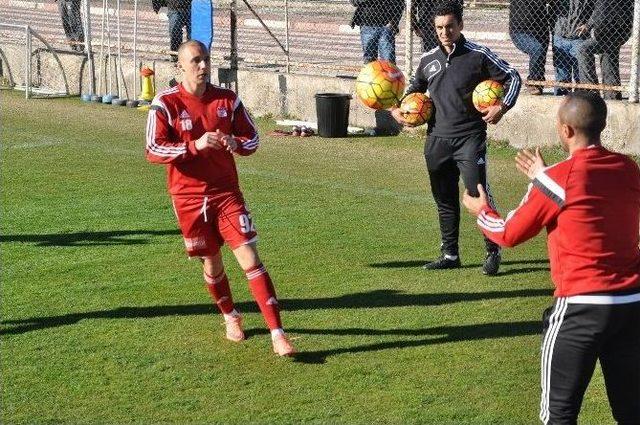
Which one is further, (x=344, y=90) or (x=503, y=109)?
(x=344, y=90)

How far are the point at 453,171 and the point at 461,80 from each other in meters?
0.87

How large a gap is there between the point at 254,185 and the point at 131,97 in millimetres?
8382

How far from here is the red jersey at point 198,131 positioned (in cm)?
818

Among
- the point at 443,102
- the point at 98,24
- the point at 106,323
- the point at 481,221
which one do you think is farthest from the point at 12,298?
the point at 98,24

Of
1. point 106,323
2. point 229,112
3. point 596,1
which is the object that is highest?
point 596,1

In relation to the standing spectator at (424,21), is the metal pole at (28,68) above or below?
below

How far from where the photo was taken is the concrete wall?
15555 millimetres

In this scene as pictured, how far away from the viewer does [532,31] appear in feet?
54.2

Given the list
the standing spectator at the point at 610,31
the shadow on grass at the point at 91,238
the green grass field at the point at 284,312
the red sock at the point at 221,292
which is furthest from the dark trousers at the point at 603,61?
the red sock at the point at 221,292

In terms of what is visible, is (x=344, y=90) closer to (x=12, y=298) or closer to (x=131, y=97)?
(x=131, y=97)

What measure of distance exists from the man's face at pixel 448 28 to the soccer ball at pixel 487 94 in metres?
0.48

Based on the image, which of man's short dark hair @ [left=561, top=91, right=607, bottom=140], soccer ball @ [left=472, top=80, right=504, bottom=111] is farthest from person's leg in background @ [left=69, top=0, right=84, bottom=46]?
man's short dark hair @ [left=561, top=91, right=607, bottom=140]

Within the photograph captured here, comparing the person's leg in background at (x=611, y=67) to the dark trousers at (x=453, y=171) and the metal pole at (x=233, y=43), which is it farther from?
the metal pole at (x=233, y=43)

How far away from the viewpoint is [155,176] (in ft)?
48.5
